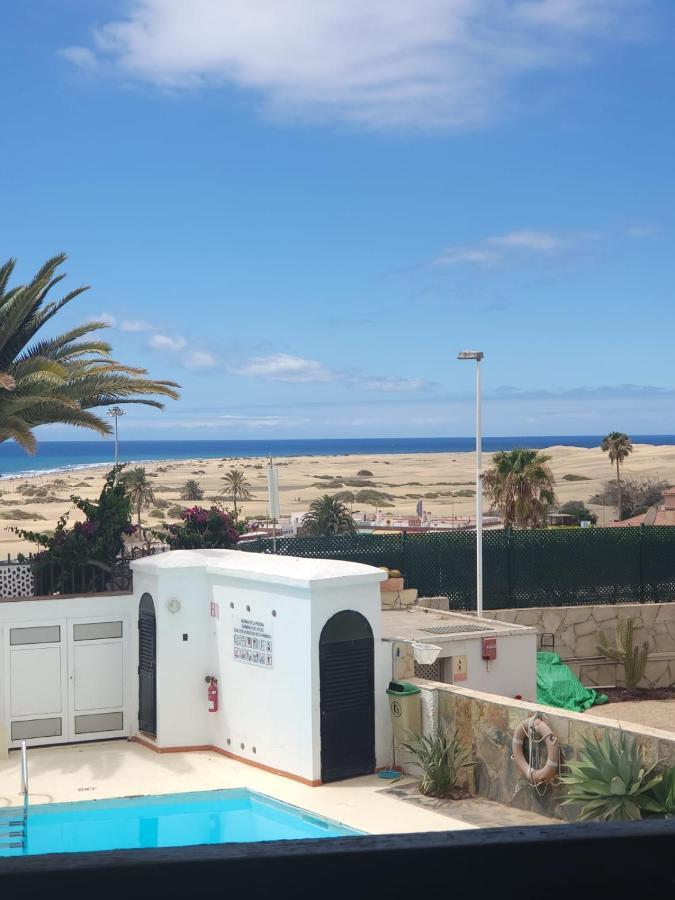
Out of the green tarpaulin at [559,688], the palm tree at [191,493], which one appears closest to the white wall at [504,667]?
the green tarpaulin at [559,688]

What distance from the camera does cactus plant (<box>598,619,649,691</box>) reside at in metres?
19.9

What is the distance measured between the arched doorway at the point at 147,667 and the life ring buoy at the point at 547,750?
5.71 meters

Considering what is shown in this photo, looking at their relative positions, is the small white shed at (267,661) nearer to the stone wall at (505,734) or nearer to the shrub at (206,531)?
the stone wall at (505,734)

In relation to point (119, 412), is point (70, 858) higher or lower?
lower

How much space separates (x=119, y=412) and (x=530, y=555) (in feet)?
56.8

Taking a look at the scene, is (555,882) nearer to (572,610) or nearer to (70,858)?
(70,858)

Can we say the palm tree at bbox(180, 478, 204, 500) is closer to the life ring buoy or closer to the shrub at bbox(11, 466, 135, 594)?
the shrub at bbox(11, 466, 135, 594)

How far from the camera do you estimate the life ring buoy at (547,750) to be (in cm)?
1164

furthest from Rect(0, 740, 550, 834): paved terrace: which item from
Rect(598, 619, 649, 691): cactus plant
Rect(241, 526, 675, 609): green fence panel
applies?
Rect(598, 619, 649, 691): cactus plant

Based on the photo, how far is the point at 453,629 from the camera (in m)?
15.6

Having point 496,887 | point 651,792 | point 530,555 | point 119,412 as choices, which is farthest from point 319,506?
point 496,887

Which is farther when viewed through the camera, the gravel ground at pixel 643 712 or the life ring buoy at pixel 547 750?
the gravel ground at pixel 643 712

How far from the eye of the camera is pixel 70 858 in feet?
3.58

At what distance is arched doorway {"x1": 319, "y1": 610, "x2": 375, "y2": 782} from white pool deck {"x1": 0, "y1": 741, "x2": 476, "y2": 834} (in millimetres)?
281
